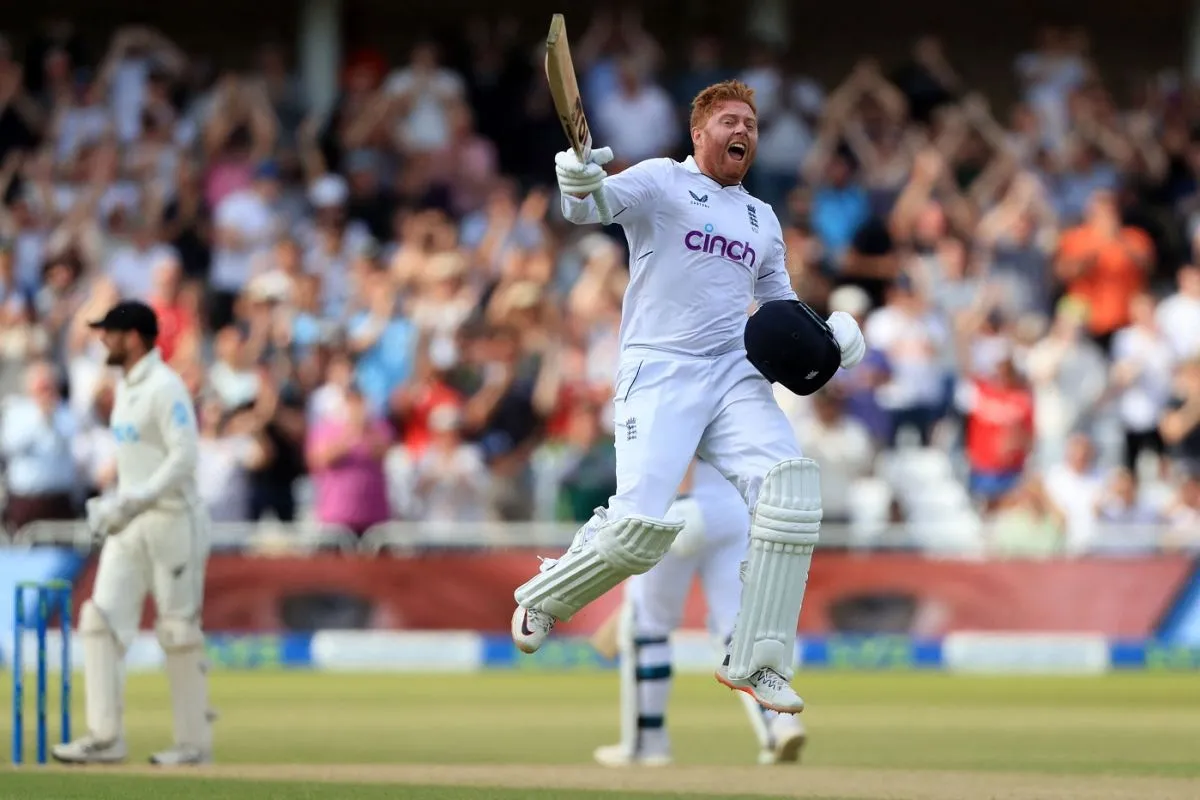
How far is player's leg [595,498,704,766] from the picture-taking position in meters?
9.85

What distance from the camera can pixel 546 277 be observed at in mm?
17422

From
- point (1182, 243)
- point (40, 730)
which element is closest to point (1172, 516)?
point (1182, 243)

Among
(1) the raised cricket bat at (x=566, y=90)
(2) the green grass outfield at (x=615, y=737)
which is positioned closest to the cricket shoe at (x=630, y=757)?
(2) the green grass outfield at (x=615, y=737)

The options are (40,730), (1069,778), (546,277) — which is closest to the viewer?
(1069,778)

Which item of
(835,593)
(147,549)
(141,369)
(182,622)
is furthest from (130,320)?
(835,593)

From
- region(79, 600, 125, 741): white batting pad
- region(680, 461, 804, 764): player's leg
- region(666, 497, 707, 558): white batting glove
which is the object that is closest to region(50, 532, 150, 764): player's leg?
region(79, 600, 125, 741): white batting pad

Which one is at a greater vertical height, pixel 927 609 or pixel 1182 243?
pixel 1182 243

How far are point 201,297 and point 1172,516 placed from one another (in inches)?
300

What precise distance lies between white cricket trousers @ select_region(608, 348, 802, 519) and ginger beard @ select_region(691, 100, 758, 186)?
0.64m

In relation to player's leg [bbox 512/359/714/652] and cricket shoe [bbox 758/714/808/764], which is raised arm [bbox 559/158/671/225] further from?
cricket shoe [bbox 758/714/808/764]

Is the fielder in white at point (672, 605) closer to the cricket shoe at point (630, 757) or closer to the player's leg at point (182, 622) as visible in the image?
the cricket shoe at point (630, 757)

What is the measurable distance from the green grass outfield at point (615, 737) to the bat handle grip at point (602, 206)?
1.98 meters

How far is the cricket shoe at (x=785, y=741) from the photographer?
957cm

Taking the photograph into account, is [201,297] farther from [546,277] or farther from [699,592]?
[699,592]
